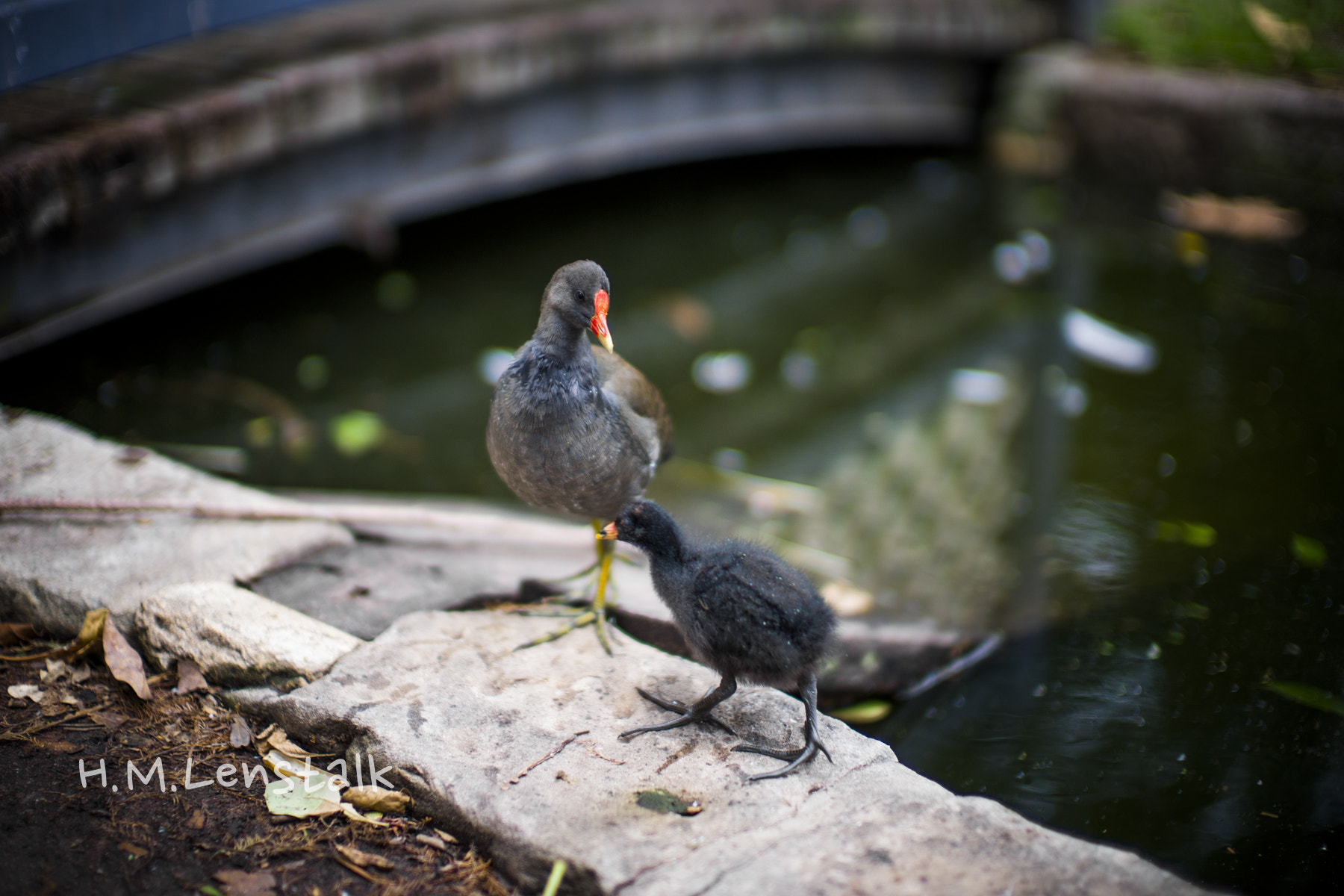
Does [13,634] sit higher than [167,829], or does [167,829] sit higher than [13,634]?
[13,634]

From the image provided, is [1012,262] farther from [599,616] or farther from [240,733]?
[240,733]

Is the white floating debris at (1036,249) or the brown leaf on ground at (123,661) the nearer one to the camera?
the brown leaf on ground at (123,661)

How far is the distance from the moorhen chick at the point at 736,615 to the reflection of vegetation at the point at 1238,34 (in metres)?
6.95

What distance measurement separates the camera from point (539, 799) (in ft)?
7.74

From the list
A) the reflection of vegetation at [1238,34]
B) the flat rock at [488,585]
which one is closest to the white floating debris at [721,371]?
the flat rock at [488,585]

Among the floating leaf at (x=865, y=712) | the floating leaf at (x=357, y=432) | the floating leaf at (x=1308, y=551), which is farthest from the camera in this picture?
the floating leaf at (x=357, y=432)

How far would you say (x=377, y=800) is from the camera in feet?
7.93

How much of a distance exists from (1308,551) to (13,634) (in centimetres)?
473

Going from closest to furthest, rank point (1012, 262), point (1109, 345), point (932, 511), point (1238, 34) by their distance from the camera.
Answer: point (932, 511) < point (1109, 345) < point (1012, 262) < point (1238, 34)

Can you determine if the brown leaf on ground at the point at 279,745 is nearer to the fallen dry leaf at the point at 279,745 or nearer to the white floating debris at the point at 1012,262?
the fallen dry leaf at the point at 279,745

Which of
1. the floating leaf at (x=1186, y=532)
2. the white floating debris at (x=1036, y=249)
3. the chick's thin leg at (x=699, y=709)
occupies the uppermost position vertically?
the white floating debris at (x=1036, y=249)

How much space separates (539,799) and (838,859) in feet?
2.22

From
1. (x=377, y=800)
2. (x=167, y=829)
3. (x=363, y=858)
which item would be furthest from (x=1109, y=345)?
(x=167, y=829)

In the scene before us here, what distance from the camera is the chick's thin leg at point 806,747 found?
8.24 feet
